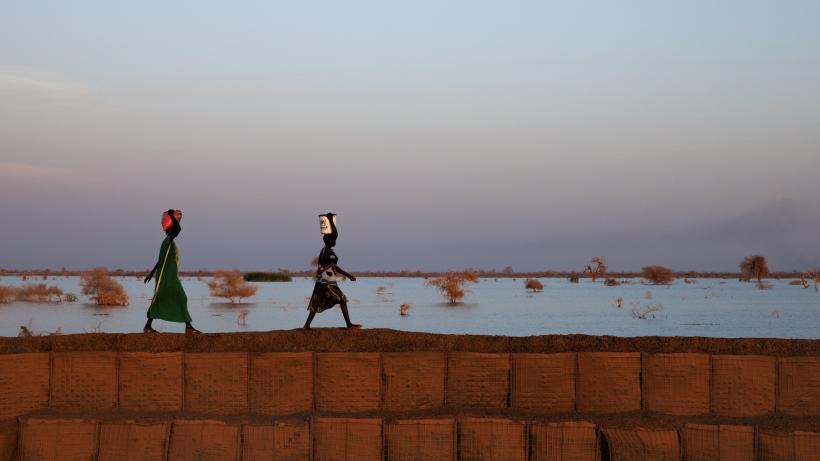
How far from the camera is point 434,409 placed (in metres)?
9.02

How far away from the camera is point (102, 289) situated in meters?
41.2

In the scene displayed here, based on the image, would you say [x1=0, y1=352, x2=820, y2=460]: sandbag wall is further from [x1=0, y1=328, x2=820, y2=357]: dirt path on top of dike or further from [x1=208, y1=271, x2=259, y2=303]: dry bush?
[x1=208, y1=271, x2=259, y2=303]: dry bush

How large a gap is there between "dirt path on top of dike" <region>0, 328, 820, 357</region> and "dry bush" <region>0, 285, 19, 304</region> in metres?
33.2

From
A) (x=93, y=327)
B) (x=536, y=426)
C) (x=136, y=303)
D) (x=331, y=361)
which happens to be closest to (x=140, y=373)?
(x=331, y=361)

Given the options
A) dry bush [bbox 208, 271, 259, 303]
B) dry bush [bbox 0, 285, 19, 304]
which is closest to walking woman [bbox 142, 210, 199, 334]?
dry bush [bbox 0, 285, 19, 304]

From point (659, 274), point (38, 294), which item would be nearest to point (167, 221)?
point (38, 294)

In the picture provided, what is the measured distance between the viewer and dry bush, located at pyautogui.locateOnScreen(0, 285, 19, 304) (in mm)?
40719

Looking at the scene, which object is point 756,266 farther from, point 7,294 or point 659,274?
point 7,294

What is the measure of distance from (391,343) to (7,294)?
35928mm

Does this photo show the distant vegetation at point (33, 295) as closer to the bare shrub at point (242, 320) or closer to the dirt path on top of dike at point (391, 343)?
the bare shrub at point (242, 320)

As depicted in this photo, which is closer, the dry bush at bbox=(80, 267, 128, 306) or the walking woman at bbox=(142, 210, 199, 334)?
the walking woman at bbox=(142, 210, 199, 334)

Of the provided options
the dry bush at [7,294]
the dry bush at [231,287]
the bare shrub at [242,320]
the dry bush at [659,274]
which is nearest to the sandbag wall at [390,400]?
the bare shrub at [242,320]

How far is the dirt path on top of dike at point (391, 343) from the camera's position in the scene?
31.6ft

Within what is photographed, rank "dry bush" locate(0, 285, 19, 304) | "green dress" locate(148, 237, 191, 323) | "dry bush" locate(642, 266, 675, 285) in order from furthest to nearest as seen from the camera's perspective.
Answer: "dry bush" locate(642, 266, 675, 285), "dry bush" locate(0, 285, 19, 304), "green dress" locate(148, 237, 191, 323)
